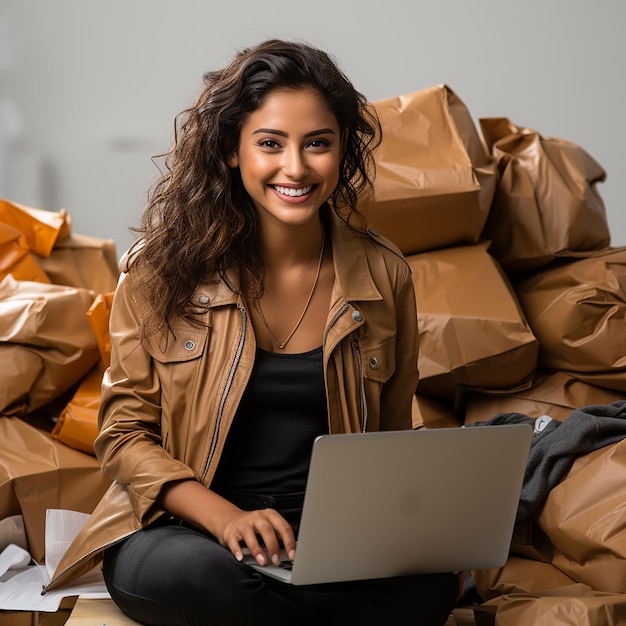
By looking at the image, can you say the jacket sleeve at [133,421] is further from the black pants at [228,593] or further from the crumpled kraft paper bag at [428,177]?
the crumpled kraft paper bag at [428,177]

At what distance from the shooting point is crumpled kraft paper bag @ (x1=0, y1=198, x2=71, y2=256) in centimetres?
213

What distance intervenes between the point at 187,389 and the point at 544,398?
80 cm

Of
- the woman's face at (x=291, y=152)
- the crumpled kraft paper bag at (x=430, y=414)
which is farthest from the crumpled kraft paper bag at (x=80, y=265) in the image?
the woman's face at (x=291, y=152)

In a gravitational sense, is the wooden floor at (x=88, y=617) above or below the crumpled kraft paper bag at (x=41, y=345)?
below

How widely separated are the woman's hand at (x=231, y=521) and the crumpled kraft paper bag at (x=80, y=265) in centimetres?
95

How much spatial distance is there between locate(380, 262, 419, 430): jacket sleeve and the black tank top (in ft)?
0.58

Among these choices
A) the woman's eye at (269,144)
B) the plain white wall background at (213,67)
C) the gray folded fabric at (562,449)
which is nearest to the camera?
the woman's eye at (269,144)

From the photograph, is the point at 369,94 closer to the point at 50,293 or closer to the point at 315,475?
the point at 50,293

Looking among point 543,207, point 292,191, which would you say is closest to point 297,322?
point 292,191

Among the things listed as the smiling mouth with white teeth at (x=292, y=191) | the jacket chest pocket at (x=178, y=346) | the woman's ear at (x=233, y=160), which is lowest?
the jacket chest pocket at (x=178, y=346)

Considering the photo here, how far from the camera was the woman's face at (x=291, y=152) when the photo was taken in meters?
1.43

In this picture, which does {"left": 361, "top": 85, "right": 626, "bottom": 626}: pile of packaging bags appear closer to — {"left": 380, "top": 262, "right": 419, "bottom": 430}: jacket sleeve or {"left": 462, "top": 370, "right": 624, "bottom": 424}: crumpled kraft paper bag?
{"left": 462, "top": 370, "right": 624, "bottom": 424}: crumpled kraft paper bag

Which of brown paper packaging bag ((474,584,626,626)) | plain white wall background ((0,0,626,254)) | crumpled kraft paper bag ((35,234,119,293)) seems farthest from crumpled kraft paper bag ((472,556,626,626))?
plain white wall background ((0,0,626,254))

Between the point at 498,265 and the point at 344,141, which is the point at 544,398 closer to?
the point at 498,265
